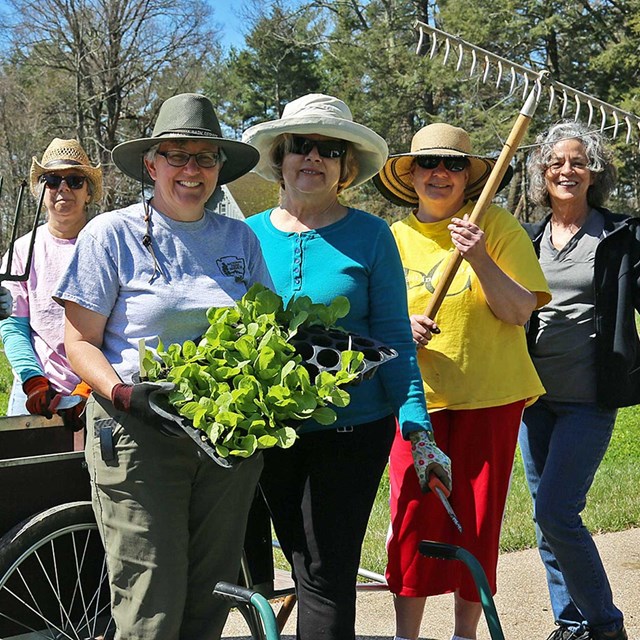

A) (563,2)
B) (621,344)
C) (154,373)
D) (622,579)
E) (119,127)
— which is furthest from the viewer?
(563,2)

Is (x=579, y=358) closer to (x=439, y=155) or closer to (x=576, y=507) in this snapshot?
(x=576, y=507)

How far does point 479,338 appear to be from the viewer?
3.74 metres

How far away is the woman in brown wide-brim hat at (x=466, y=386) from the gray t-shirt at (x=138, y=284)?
44.7 inches

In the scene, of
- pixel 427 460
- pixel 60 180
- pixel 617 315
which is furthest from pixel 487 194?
pixel 60 180

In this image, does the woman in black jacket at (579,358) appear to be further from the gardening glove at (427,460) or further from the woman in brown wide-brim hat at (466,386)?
the gardening glove at (427,460)

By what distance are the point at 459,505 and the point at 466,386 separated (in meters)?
0.46

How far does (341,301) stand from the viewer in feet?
9.12

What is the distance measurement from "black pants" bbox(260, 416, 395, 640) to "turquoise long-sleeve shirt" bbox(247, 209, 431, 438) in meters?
0.08

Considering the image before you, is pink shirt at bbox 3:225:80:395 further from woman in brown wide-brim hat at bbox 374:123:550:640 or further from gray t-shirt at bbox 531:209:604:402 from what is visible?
gray t-shirt at bbox 531:209:604:402

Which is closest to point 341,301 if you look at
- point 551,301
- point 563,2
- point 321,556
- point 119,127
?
point 321,556

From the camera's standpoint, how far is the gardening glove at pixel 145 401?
2.41m

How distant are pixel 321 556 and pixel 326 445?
1.14 feet

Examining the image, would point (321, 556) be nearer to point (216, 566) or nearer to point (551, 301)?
point (216, 566)

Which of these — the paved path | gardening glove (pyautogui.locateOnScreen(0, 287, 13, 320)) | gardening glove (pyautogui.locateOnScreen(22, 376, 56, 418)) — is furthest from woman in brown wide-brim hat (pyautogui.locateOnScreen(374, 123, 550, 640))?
gardening glove (pyautogui.locateOnScreen(0, 287, 13, 320))
